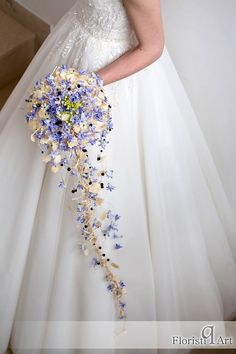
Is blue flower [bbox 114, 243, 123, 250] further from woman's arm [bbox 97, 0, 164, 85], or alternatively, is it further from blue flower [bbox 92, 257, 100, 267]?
woman's arm [bbox 97, 0, 164, 85]

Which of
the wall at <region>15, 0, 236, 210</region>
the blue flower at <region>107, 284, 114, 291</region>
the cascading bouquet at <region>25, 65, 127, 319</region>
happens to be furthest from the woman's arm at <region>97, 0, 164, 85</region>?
the blue flower at <region>107, 284, 114, 291</region>

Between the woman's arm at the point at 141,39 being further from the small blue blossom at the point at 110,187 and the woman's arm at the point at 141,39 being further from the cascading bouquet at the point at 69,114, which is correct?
the small blue blossom at the point at 110,187

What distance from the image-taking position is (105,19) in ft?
3.43

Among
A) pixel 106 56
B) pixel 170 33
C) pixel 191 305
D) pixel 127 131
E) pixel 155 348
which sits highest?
pixel 170 33

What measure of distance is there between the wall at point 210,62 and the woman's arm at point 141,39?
227 millimetres

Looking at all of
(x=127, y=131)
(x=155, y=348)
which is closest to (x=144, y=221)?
(x=127, y=131)

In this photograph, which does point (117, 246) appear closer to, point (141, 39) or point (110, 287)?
point (110, 287)

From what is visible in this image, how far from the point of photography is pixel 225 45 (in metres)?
1.11

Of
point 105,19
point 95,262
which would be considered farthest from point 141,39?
point 95,262

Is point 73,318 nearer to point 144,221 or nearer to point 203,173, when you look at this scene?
point 144,221

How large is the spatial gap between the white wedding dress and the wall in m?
0.06

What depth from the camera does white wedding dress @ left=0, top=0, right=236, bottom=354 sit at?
1.12m

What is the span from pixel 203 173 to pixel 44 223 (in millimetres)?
508

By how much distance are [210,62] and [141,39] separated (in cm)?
29
